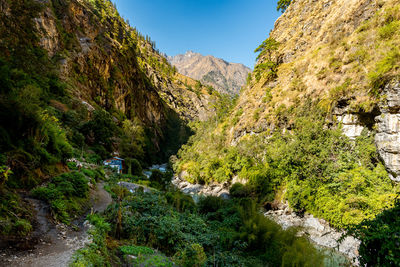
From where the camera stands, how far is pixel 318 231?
14586 mm

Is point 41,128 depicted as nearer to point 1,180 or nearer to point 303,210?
point 1,180

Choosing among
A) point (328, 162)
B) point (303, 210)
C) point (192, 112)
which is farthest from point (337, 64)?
point (192, 112)

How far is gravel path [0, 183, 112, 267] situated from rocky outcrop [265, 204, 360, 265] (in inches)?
446

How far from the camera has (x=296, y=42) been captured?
36.0 meters

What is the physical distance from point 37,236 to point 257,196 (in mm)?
20932

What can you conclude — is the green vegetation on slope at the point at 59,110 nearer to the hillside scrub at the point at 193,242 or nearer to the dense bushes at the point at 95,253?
the dense bushes at the point at 95,253

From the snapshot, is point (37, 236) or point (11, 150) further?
point (11, 150)

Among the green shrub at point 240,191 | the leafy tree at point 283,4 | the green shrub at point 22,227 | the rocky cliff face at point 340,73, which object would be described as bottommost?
the green shrub at point 22,227

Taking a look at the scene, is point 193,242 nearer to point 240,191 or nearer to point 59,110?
point 240,191

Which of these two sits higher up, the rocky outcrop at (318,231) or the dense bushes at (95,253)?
the rocky outcrop at (318,231)

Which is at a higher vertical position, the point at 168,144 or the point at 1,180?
the point at 168,144

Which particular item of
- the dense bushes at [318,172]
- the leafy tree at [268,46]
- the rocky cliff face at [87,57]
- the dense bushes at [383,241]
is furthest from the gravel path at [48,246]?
the leafy tree at [268,46]

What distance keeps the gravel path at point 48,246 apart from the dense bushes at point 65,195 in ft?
0.90

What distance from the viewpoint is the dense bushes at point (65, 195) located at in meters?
5.88
